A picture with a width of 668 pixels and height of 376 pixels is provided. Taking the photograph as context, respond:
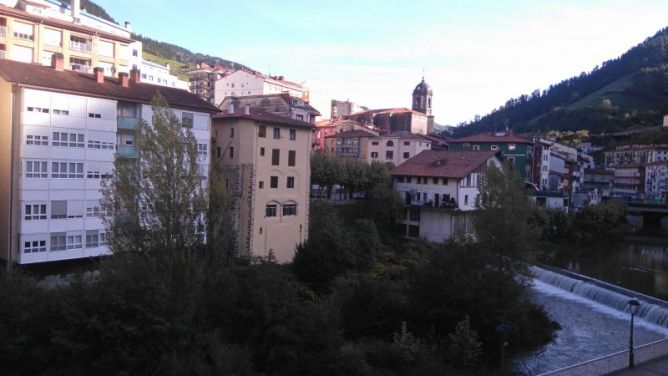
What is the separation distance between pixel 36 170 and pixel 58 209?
229 centimetres

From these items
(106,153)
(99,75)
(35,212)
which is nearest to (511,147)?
(99,75)

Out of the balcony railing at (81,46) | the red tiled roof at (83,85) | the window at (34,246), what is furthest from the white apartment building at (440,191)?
the window at (34,246)

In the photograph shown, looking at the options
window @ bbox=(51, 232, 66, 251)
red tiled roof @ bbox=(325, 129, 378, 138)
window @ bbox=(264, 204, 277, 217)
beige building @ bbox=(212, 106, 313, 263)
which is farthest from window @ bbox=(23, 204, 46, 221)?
red tiled roof @ bbox=(325, 129, 378, 138)

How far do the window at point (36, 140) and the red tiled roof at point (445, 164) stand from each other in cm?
3348

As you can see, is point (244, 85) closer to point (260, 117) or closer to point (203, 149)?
point (260, 117)

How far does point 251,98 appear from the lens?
2527 inches

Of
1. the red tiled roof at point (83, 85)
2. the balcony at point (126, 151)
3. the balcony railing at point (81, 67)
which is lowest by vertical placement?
the balcony at point (126, 151)

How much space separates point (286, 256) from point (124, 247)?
62.1 ft

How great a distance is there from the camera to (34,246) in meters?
26.5

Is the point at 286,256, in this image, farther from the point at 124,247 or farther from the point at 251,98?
the point at 251,98

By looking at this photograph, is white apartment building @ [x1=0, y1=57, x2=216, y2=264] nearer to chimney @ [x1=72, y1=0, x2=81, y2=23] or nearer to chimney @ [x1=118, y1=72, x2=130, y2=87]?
chimney @ [x1=118, y1=72, x2=130, y2=87]

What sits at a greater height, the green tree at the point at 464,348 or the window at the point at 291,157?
the window at the point at 291,157

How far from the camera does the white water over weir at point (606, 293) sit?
27.5 m

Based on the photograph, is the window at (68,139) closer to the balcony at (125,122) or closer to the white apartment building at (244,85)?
the balcony at (125,122)
